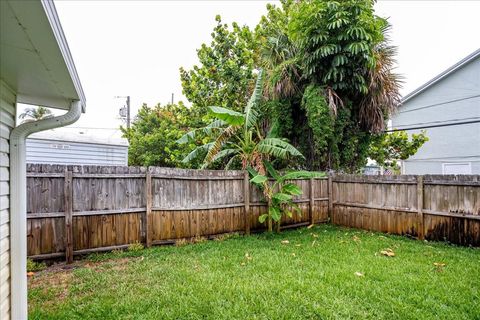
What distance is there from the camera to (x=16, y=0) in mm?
1013

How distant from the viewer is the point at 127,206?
5125 mm

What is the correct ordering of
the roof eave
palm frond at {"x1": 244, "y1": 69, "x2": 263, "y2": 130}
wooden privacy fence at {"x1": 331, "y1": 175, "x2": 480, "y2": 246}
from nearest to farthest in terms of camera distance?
wooden privacy fence at {"x1": 331, "y1": 175, "x2": 480, "y2": 246} < palm frond at {"x1": 244, "y1": 69, "x2": 263, "y2": 130} < the roof eave

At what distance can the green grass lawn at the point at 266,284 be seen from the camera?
9.32 ft

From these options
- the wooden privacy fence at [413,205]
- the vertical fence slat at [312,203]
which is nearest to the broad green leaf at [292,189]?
the vertical fence slat at [312,203]

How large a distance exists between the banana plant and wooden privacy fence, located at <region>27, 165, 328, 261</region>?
0.95 feet

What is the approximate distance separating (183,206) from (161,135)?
9.31 meters

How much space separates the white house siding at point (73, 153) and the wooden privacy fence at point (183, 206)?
577cm

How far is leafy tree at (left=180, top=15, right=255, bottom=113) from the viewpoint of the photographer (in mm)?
9594

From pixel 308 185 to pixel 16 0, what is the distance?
23.1ft

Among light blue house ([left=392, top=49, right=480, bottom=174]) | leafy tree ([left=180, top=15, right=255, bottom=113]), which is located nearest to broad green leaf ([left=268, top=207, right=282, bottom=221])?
leafy tree ([left=180, top=15, right=255, bottom=113])

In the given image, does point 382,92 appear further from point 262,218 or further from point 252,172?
point 262,218

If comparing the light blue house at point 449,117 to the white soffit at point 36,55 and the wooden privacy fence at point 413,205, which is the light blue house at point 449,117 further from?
the white soffit at point 36,55

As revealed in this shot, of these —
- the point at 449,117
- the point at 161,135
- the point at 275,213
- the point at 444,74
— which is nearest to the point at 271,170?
the point at 275,213

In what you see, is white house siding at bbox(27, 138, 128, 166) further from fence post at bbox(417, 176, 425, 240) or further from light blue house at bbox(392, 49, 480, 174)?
light blue house at bbox(392, 49, 480, 174)
